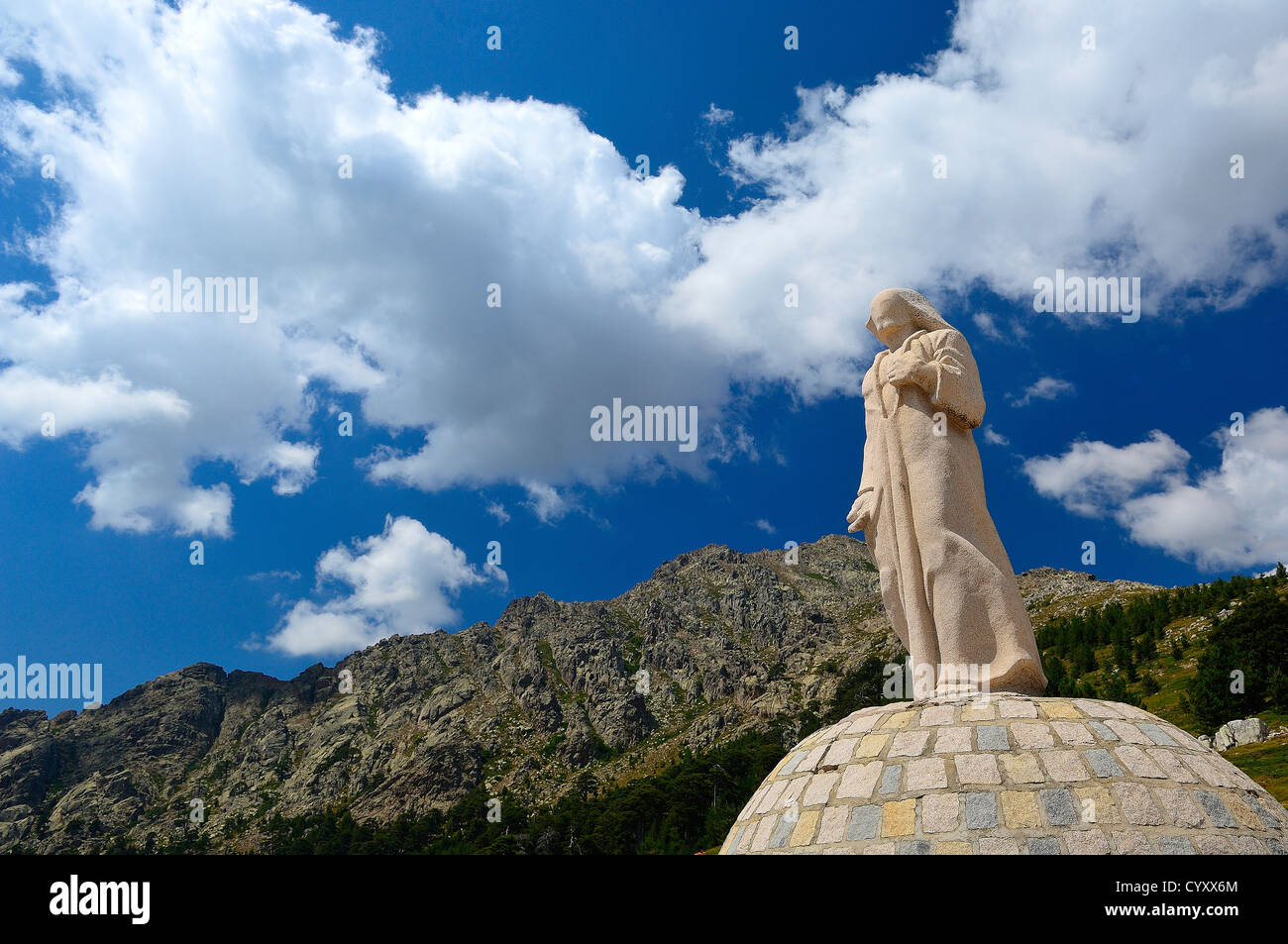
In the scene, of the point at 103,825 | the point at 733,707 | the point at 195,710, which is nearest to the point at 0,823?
the point at 103,825

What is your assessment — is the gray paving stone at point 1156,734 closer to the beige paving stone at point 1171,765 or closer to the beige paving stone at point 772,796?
the beige paving stone at point 1171,765

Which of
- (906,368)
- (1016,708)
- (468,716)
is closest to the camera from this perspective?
(1016,708)

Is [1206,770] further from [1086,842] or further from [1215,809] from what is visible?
[1086,842]

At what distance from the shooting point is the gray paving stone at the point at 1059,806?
737 centimetres

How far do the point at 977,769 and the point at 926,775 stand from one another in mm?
433

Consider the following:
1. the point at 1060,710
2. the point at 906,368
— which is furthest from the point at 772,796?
the point at 906,368

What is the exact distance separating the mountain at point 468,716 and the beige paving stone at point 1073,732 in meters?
72.2

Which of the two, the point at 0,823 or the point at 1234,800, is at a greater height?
the point at 1234,800

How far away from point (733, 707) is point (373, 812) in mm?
42072

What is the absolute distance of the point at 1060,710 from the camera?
28.2 ft

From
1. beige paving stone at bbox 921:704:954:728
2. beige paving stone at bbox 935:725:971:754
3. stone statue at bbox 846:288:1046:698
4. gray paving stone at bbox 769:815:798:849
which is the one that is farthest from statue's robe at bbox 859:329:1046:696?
gray paving stone at bbox 769:815:798:849

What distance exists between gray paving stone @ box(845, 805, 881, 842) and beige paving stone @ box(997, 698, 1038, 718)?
1.60 meters
